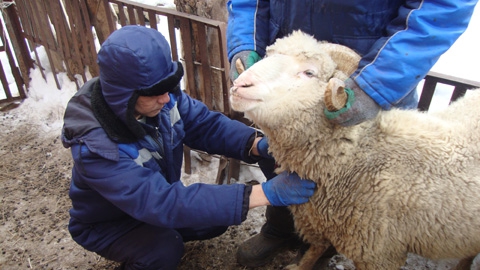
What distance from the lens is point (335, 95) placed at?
1.54m

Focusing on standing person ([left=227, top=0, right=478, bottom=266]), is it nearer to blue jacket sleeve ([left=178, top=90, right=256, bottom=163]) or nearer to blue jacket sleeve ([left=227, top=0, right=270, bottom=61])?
blue jacket sleeve ([left=227, top=0, right=270, bottom=61])

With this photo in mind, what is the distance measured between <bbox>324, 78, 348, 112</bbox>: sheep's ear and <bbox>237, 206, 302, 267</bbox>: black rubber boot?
1282mm

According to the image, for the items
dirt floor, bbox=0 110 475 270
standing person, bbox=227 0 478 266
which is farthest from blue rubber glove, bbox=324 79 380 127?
dirt floor, bbox=0 110 475 270

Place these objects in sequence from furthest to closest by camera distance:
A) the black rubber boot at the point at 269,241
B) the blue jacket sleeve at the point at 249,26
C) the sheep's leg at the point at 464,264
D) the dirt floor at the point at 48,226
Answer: the dirt floor at the point at 48,226 < the black rubber boot at the point at 269,241 < the sheep's leg at the point at 464,264 < the blue jacket sleeve at the point at 249,26

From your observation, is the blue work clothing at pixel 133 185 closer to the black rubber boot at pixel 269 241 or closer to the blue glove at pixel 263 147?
the blue glove at pixel 263 147

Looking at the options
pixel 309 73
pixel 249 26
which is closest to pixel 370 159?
pixel 309 73

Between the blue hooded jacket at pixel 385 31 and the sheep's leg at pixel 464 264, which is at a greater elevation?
the blue hooded jacket at pixel 385 31

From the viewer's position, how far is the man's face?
1.90 meters

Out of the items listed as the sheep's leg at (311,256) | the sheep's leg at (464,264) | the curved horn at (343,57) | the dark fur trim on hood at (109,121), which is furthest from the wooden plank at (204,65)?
the sheep's leg at (464,264)

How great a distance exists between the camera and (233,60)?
83.7 inches

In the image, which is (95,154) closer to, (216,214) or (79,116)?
(79,116)

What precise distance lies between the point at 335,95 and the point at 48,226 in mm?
2777

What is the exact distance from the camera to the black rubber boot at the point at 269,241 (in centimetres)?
270

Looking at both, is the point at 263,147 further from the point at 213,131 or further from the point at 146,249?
the point at 146,249
